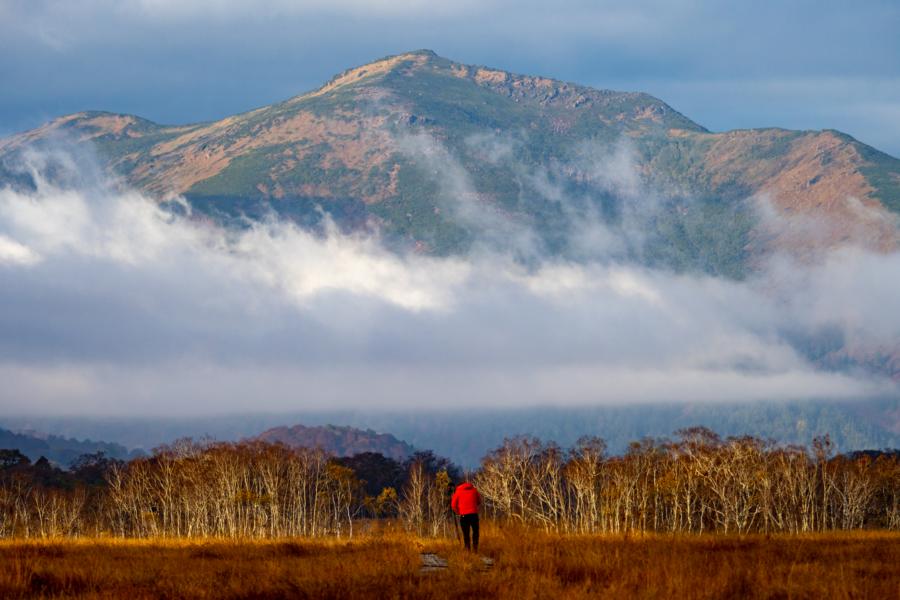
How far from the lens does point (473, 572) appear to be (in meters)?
27.3

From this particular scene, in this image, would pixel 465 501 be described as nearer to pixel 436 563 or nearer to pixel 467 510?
pixel 467 510

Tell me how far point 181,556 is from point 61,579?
8.71 meters

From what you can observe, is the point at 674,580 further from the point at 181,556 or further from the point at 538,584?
the point at 181,556

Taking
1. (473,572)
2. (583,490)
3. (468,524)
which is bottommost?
(583,490)

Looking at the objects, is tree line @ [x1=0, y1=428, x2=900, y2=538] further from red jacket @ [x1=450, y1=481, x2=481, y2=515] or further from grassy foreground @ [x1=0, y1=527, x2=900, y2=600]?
red jacket @ [x1=450, y1=481, x2=481, y2=515]

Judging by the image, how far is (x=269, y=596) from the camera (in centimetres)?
2438

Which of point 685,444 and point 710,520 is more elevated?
point 685,444

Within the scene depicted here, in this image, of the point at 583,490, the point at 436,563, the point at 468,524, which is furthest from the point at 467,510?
the point at 583,490

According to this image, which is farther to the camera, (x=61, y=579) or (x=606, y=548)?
(x=606, y=548)

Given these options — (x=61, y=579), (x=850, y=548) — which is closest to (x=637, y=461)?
(x=850, y=548)

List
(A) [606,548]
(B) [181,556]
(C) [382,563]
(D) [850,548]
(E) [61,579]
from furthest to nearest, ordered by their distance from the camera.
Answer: (D) [850,548], (B) [181,556], (A) [606,548], (C) [382,563], (E) [61,579]

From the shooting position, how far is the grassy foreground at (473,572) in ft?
79.9

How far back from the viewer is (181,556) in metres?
34.6

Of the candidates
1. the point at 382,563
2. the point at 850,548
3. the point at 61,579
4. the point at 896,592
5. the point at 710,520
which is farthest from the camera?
the point at 710,520
